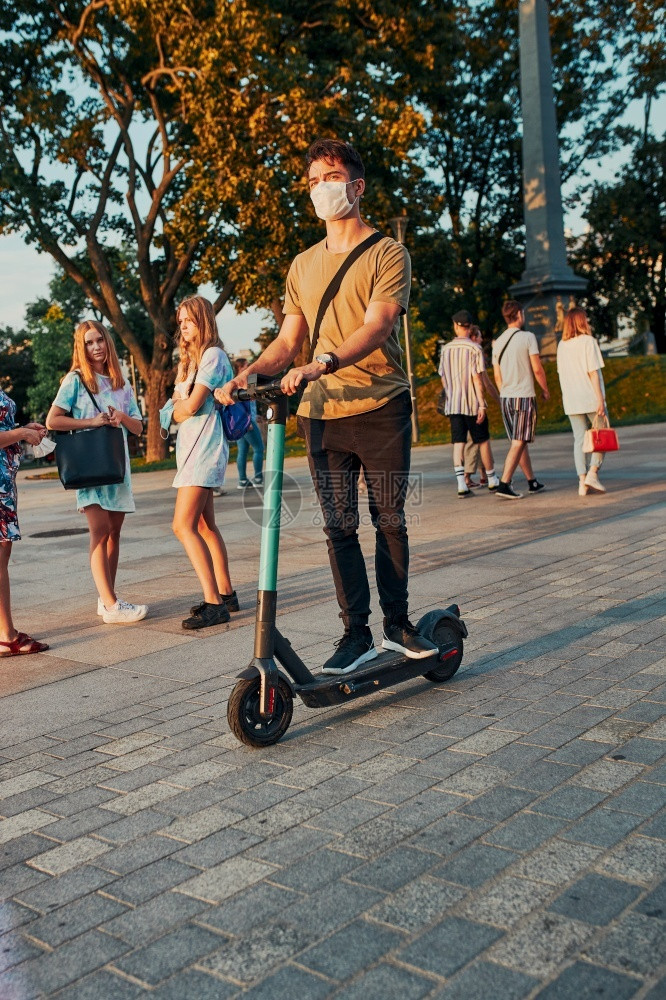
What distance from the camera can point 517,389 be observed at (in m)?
11.0

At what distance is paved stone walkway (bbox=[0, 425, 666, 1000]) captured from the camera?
7.74 ft

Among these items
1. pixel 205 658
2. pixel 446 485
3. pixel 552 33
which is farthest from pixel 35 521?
pixel 552 33

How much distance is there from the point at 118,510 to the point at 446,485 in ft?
23.7

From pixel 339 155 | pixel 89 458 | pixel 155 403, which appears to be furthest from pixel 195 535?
pixel 155 403

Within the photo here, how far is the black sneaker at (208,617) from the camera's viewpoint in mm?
6031

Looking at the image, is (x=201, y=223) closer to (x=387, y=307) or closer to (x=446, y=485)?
(x=446, y=485)

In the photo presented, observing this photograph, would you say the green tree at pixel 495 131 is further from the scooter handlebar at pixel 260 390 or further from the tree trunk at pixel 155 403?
the scooter handlebar at pixel 260 390

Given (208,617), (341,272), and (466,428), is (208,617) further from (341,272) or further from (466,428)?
(466,428)

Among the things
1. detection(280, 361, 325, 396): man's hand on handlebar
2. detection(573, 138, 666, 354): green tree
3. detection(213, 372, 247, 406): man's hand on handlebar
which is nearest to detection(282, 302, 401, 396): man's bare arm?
detection(280, 361, 325, 396): man's hand on handlebar

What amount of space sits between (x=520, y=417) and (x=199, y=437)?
5573mm

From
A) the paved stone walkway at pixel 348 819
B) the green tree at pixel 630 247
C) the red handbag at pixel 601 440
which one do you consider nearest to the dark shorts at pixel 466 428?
the red handbag at pixel 601 440

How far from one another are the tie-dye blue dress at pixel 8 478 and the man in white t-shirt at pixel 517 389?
612cm

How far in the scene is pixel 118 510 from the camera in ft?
20.7

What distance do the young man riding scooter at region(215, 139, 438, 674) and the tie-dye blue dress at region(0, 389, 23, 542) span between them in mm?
2154
